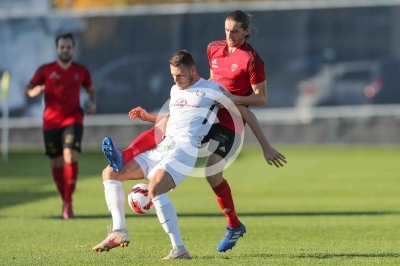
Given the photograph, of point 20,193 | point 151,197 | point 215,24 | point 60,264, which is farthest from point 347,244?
point 215,24

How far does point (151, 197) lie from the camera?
27.6ft

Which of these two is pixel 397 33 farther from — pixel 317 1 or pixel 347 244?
pixel 347 244

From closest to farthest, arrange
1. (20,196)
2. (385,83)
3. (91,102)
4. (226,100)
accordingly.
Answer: (226,100)
(91,102)
(20,196)
(385,83)

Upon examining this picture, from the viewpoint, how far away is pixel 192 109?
8.60 meters

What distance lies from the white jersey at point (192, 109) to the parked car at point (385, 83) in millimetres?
19863

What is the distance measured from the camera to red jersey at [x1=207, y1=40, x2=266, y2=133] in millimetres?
9117

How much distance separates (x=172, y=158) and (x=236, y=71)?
1.29 meters

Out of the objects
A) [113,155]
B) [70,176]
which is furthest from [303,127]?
[113,155]

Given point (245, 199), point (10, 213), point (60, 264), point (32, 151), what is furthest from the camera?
point (32, 151)

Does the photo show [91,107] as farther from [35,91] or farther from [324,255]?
[324,255]

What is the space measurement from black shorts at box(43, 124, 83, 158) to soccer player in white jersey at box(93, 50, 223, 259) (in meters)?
4.65

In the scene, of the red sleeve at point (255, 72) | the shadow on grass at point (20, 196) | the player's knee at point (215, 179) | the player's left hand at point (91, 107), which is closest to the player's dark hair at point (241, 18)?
the red sleeve at point (255, 72)

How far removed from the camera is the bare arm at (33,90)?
13250 mm

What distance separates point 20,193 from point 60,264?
8794 mm
